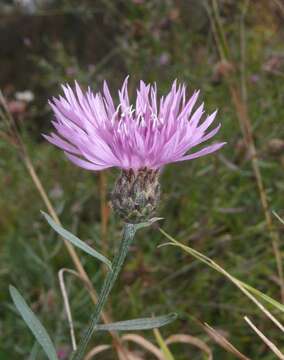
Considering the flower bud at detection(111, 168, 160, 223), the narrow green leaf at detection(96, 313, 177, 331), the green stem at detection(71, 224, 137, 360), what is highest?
the flower bud at detection(111, 168, 160, 223)

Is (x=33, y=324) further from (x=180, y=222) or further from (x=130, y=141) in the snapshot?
(x=180, y=222)

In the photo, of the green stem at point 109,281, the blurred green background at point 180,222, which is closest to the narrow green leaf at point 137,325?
the green stem at point 109,281

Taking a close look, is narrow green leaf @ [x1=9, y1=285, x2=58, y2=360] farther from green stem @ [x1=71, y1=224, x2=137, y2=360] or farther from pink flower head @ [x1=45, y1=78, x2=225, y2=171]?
pink flower head @ [x1=45, y1=78, x2=225, y2=171]

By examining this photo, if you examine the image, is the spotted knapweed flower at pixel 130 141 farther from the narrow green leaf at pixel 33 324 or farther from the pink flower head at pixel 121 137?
the narrow green leaf at pixel 33 324

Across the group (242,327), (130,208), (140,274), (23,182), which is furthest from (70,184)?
(130,208)

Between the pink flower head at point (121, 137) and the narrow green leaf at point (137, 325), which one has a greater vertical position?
the pink flower head at point (121, 137)

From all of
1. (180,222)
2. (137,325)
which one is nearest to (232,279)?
(137,325)

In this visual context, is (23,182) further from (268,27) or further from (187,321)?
(268,27)

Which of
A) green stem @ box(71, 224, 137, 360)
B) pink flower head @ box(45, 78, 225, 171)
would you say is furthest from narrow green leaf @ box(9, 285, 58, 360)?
pink flower head @ box(45, 78, 225, 171)
